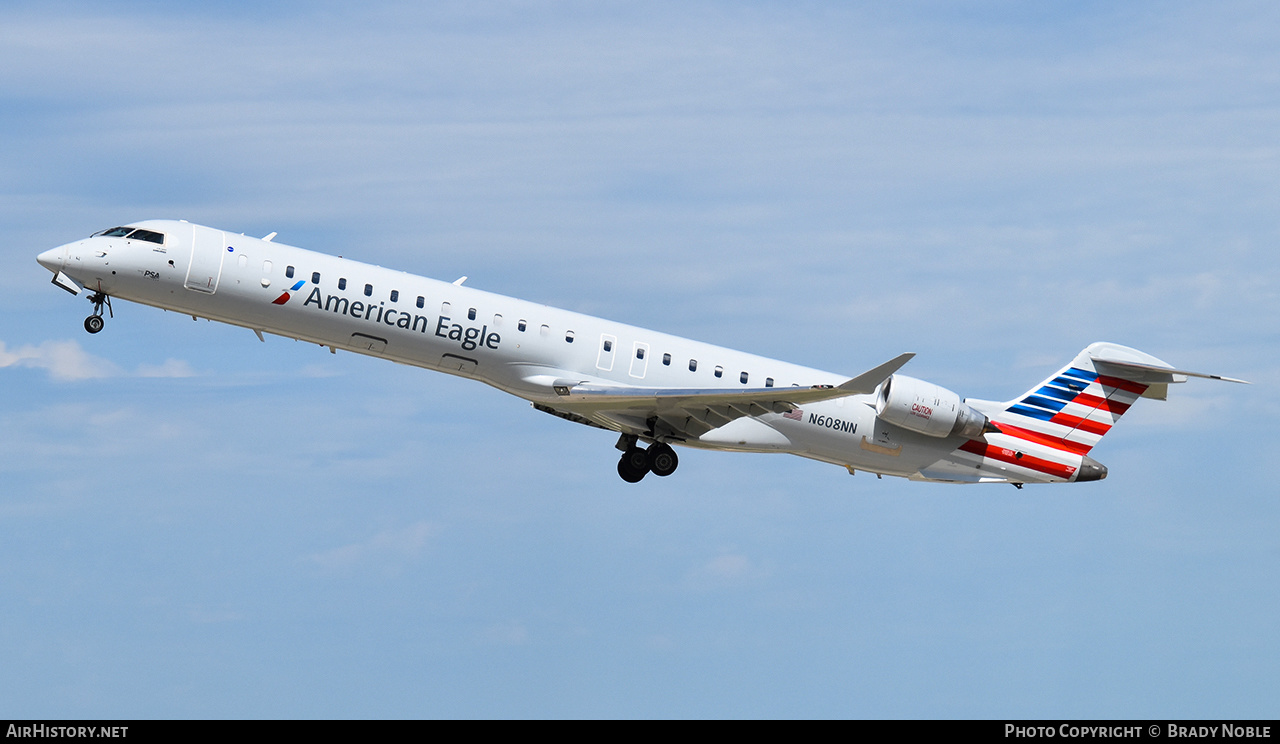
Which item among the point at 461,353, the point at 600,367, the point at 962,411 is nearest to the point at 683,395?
the point at 600,367

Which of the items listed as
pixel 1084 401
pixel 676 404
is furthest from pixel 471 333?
pixel 1084 401

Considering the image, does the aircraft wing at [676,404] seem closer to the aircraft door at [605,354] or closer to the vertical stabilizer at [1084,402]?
the aircraft door at [605,354]

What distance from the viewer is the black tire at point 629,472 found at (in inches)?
1273

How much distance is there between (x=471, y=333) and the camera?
96.9 feet

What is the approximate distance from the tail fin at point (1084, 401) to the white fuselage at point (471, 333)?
1417 millimetres

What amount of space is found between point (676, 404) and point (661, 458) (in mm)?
2128

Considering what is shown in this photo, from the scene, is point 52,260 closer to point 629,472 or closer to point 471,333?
point 471,333

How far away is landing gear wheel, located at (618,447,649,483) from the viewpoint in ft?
105

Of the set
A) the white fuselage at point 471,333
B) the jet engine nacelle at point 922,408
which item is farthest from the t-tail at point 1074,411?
the jet engine nacelle at point 922,408

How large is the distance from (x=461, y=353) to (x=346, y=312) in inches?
103

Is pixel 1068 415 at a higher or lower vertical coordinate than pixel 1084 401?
lower

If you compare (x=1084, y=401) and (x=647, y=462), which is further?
(x=1084, y=401)

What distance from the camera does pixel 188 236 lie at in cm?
2844

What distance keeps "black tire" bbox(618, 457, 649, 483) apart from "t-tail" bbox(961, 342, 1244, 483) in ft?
28.5
